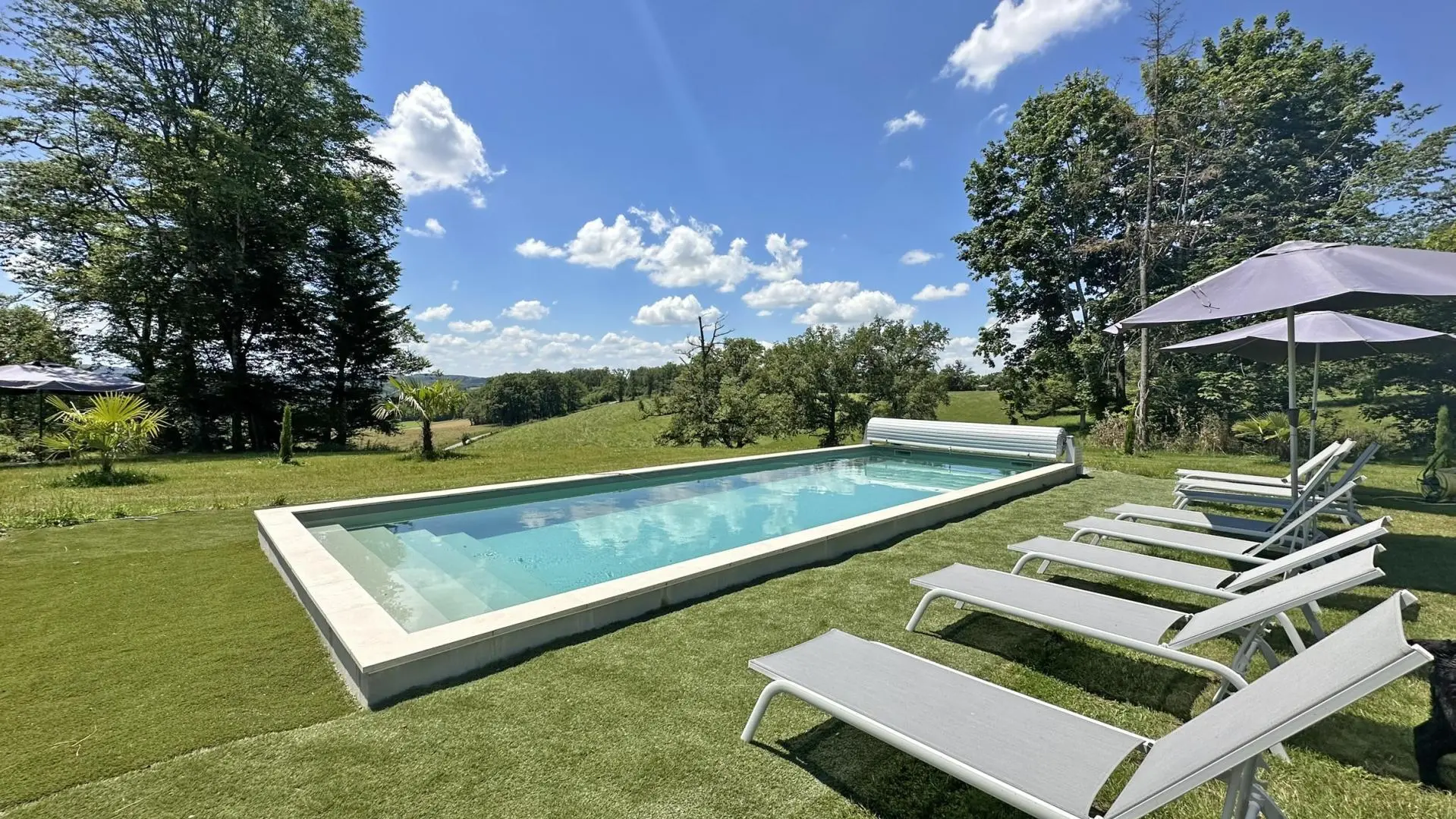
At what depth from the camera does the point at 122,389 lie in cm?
1402

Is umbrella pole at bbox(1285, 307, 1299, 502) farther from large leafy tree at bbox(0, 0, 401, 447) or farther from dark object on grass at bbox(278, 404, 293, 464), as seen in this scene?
large leafy tree at bbox(0, 0, 401, 447)

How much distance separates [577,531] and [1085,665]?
5.15 metres

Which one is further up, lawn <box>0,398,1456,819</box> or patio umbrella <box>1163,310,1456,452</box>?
patio umbrella <box>1163,310,1456,452</box>

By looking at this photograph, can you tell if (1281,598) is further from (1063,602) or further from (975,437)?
(975,437)

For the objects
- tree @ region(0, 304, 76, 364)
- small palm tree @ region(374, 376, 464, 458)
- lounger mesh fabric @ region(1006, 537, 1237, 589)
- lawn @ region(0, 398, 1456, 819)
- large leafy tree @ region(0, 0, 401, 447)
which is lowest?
lawn @ region(0, 398, 1456, 819)

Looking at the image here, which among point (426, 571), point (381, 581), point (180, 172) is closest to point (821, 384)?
point (426, 571)

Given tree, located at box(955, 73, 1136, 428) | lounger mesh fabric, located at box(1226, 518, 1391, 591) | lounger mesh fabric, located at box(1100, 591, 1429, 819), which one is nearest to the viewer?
lounger mesh fabric, located at box(1100, 591, 1429, 819)

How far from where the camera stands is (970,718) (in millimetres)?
1937

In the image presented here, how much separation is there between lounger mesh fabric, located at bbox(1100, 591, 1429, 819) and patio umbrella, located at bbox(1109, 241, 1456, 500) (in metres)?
3.30

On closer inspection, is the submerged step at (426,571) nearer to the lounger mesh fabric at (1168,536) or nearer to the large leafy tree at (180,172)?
the lounger mesh fabric at (1168,536)

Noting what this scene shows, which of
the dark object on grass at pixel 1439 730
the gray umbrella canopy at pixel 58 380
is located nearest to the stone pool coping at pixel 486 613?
the dark object on grass at pixel 1439 730

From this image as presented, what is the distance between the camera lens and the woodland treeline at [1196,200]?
42.4 feet

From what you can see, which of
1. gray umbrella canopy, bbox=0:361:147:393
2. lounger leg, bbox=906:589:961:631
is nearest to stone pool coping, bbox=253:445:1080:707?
lounger leg, bbox=906:589:961:631

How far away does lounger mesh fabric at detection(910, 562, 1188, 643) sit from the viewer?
266 cm
